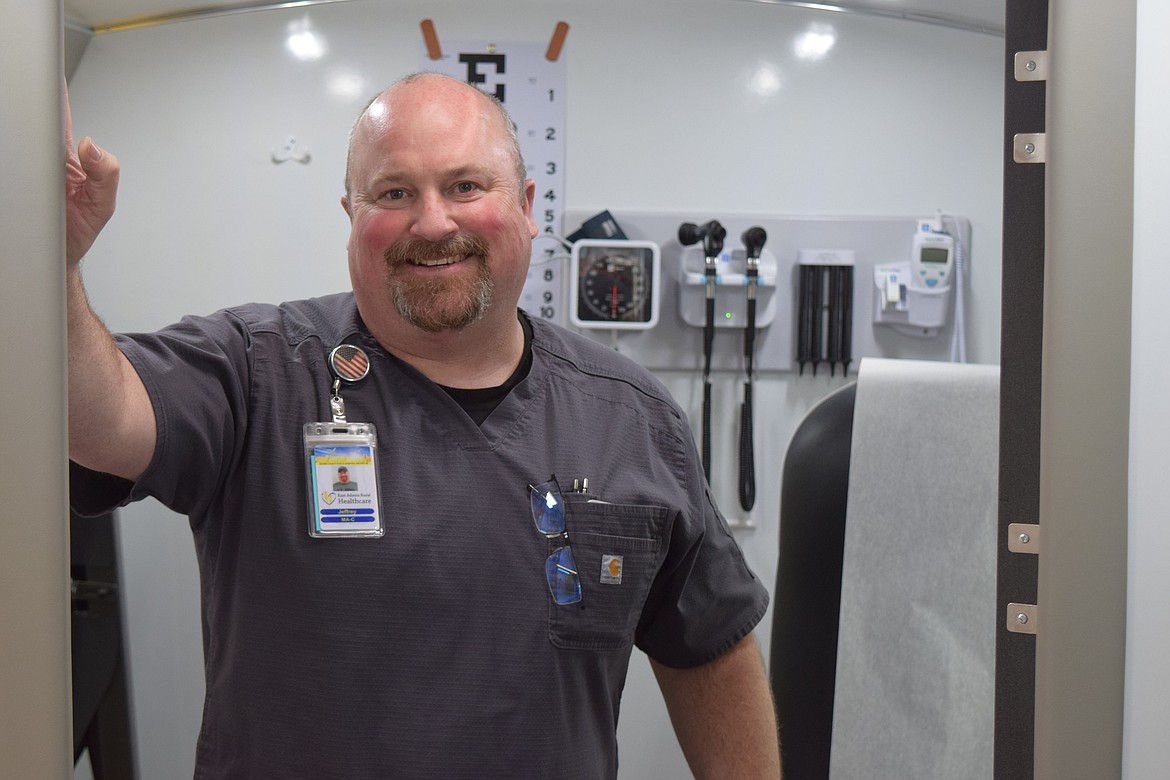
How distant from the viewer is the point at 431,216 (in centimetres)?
133

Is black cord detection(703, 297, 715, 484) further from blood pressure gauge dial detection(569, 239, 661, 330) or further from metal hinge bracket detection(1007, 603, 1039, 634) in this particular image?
metal hinge bracket detection(1007, 603, 1039, 634)

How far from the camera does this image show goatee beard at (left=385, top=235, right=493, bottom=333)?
1.32 m

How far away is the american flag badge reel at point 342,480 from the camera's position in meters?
1.24

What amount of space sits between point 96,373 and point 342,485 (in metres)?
0.33

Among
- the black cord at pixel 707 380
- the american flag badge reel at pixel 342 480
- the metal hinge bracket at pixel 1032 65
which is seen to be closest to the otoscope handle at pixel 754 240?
the black cord at pixel 707 380

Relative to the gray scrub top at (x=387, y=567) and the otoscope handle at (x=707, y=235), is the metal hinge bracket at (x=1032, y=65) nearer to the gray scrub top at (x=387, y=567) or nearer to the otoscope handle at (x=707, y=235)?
the gray scrub top at (x=387, y=567)

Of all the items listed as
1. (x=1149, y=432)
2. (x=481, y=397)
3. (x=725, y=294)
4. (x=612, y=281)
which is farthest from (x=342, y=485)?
(x=725, y=294)

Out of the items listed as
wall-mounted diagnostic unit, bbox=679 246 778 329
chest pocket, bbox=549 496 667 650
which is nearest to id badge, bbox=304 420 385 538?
chest pocket, bbox=549 496 667 650

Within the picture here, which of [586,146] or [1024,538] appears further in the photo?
[586,146]

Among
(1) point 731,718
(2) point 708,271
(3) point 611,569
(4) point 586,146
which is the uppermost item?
(4) point 586,146

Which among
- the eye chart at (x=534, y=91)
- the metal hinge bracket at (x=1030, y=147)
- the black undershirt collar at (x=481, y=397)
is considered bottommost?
the black undershirt collar at (x=481, y=397)

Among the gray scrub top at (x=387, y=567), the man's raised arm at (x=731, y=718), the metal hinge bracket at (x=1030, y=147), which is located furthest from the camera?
the man's raised arm at (x=731, y=718)

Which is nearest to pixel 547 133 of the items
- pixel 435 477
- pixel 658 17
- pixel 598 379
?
pixel 658 17

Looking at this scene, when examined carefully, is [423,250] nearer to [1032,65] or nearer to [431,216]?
[431,216]
